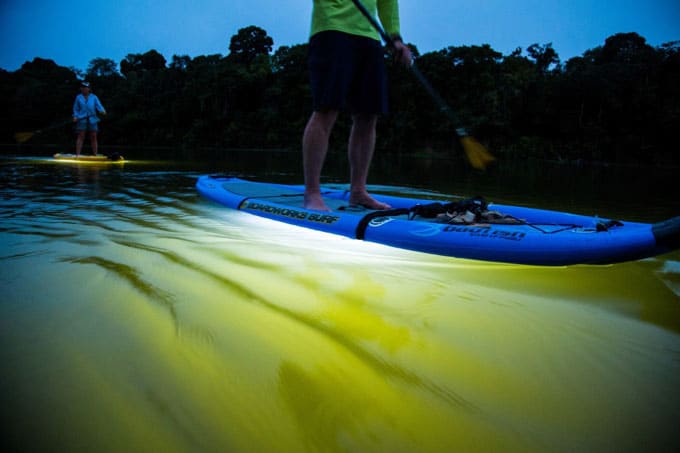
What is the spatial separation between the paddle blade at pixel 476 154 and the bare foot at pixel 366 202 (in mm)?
642

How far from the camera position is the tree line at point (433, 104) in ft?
81.9

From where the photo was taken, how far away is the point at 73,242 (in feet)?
6.36

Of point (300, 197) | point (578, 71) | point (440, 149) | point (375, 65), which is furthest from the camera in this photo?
point (440, 149)

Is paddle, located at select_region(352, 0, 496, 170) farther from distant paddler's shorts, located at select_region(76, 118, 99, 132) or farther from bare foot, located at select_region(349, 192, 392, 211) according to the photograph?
distant paddler's shorts, located at select_region(76, 118, 99, 132)

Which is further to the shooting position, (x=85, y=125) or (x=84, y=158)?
(x=85, y=125)

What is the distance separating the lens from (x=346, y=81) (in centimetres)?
264

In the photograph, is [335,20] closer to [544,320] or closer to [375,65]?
[375,65]

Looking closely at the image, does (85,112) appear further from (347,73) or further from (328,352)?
(328,352)

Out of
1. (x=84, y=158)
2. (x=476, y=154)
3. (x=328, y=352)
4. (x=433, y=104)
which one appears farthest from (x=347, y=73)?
(x=433, y=104)

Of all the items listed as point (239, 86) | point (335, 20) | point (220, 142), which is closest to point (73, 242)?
point (335, 20)

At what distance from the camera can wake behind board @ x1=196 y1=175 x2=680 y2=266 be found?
1556mm

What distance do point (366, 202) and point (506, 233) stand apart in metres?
1.22

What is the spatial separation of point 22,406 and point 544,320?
49.4 inches

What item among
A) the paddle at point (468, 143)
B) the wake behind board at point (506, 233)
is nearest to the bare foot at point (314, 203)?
the wake behind board at point (506, 233)
